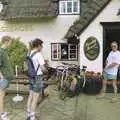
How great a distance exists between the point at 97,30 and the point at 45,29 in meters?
4.36

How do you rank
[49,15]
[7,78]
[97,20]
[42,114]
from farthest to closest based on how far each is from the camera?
[49,15] → [97,20] → [42,114] → [7,78]

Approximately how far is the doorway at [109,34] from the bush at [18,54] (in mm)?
4036

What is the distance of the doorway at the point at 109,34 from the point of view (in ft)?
49.2

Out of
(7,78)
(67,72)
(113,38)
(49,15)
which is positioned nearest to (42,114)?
(7,78)

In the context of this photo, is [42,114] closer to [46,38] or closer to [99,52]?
[99,52]

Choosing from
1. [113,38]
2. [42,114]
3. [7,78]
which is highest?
[113,38]

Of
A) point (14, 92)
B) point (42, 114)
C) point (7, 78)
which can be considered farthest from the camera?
point (14, 92)

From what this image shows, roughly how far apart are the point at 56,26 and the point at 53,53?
113 cm

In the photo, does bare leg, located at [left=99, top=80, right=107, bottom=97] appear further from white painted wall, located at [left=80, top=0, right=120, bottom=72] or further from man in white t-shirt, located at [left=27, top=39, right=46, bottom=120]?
man in white t-shirt, located at [left=27, top=39, right=46, bottom=120]

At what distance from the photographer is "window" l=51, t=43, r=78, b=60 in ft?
62.4

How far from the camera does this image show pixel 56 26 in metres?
19.0

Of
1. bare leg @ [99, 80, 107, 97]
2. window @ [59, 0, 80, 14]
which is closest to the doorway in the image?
bare leg @ [99, 80, 107, 97]

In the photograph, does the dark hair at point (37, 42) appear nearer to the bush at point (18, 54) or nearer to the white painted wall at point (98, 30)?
the white painted wall at point (98, 30)

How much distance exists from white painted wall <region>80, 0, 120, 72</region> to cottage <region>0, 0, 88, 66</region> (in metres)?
3.31
